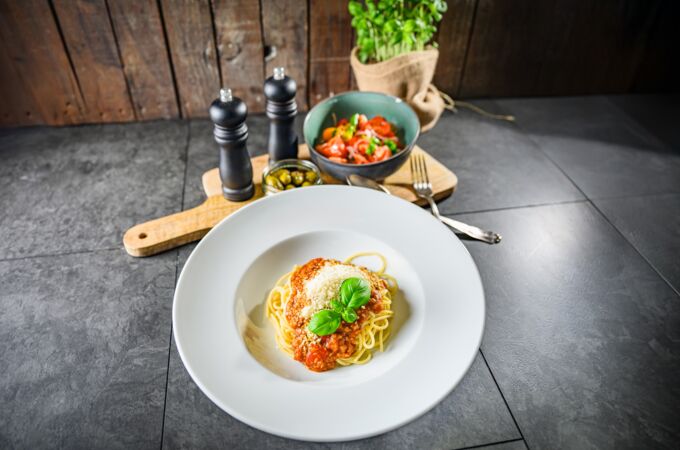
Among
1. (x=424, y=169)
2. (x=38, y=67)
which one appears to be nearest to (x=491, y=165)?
(x=424, y=169)

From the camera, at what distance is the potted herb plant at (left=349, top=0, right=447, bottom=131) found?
76.8 inches

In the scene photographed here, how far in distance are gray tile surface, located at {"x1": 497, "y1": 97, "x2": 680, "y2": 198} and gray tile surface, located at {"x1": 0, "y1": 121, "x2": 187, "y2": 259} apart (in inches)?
66.4

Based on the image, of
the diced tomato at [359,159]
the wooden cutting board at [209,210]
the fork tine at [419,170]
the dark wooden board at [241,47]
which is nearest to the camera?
the wooden cutting board at [209,210]

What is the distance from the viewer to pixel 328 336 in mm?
1299

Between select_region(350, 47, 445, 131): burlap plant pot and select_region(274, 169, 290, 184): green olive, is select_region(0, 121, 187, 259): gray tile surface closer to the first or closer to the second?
select_region(274, 169, 290, 184): green olive

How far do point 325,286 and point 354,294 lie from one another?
9 centimetres

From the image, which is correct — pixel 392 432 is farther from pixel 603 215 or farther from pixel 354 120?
pixel 603 215

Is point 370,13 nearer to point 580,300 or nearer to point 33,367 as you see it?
point 580,300

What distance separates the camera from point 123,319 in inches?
A: 59.2

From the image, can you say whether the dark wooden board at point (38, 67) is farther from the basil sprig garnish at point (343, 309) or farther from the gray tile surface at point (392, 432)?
the basil sprig garnish at point (343, 309)

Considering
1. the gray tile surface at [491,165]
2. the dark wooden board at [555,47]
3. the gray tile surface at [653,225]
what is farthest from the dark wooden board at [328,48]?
the gray tile surface at [653,225]

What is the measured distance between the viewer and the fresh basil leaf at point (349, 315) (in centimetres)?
129

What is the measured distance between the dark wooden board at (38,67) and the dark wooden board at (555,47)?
1886 mm

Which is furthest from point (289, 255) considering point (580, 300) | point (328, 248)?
point (580, 300)
